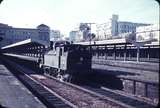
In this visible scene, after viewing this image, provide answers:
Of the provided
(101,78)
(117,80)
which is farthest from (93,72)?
(117,80)

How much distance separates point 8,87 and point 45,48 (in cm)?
1322

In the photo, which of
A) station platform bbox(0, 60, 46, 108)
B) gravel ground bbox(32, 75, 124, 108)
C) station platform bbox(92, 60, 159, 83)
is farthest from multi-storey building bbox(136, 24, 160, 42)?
station platform bbox(0, 60, 46, 108)

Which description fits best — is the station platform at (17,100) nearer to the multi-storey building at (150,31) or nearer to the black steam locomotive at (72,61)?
the multi-storey building at (150,31)

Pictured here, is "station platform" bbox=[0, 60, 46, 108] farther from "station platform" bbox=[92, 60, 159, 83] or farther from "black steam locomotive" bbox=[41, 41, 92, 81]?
"black steam locomotive" bbox=[41, 41, 92, 81]

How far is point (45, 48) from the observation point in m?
26.3

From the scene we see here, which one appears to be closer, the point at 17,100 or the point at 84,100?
the point at 17,100

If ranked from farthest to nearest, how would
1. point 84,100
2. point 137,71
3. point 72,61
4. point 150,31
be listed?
point 72,61 → point 137,71 → point 84,100 → point 150,31

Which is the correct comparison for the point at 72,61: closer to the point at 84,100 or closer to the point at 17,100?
the point at 84,100

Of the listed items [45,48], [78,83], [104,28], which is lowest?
[78,83]

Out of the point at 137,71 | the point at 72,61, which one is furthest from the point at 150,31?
the point at 72,61

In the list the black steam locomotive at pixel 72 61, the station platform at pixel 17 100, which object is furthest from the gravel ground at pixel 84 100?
the black steam locomotive at pixel 72 61

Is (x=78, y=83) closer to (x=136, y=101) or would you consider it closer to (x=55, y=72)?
(x=55, y=72)

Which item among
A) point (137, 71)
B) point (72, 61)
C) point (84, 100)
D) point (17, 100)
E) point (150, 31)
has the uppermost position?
point (150, 31)

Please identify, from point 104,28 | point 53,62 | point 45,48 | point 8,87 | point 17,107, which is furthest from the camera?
point 104,28
